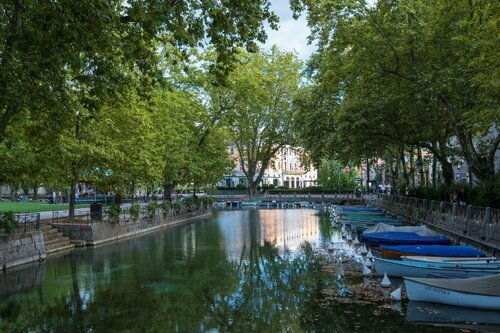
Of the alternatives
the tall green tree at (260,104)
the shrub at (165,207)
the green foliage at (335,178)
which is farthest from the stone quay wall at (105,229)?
the green foliage at (335,178)

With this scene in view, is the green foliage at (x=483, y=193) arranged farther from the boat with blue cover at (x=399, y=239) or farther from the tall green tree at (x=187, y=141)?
the tall green tree at (x=187, y=141)

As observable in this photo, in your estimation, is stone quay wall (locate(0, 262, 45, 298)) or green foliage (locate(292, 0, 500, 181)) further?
green foliage (locate(292, 0, 500, 181))

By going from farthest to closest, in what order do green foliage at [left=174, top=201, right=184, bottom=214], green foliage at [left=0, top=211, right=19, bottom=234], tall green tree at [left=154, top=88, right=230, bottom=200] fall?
green foliage at [left=174, top=201, right=184, bottom=214]
tall green tree at [left=154, top=88, right=230, bottom=200]
green foliage at [left=0, top=211, right=19, bottom=234]

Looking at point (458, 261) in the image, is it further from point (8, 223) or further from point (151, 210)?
point (151, 210)

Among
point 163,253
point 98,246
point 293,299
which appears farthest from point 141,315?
point 98,246

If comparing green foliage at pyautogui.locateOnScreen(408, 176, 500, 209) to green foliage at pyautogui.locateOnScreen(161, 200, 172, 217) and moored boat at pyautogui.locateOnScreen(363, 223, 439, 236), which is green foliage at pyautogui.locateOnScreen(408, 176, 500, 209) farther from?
green foliage at pyautogui.locateOnScreen(161, 200, 172, 217)

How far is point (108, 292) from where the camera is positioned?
16.2 m

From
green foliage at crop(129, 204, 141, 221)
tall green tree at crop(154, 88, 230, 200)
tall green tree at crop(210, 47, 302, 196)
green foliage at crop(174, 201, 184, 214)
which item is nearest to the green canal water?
green foliage at crop(129, 204, 141, 221)

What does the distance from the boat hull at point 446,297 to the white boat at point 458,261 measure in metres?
1.98

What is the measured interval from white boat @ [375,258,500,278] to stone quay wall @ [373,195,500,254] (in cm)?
442

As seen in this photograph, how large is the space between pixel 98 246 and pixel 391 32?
19.2 metres

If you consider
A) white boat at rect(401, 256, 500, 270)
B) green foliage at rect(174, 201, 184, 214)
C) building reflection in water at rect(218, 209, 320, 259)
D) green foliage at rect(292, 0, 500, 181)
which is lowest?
building reflection in water at rect(218, 209, 320, 259)

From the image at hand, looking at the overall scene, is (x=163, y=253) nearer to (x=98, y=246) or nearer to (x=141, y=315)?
(x=98, y=246)

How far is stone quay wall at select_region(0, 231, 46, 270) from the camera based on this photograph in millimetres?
19766
